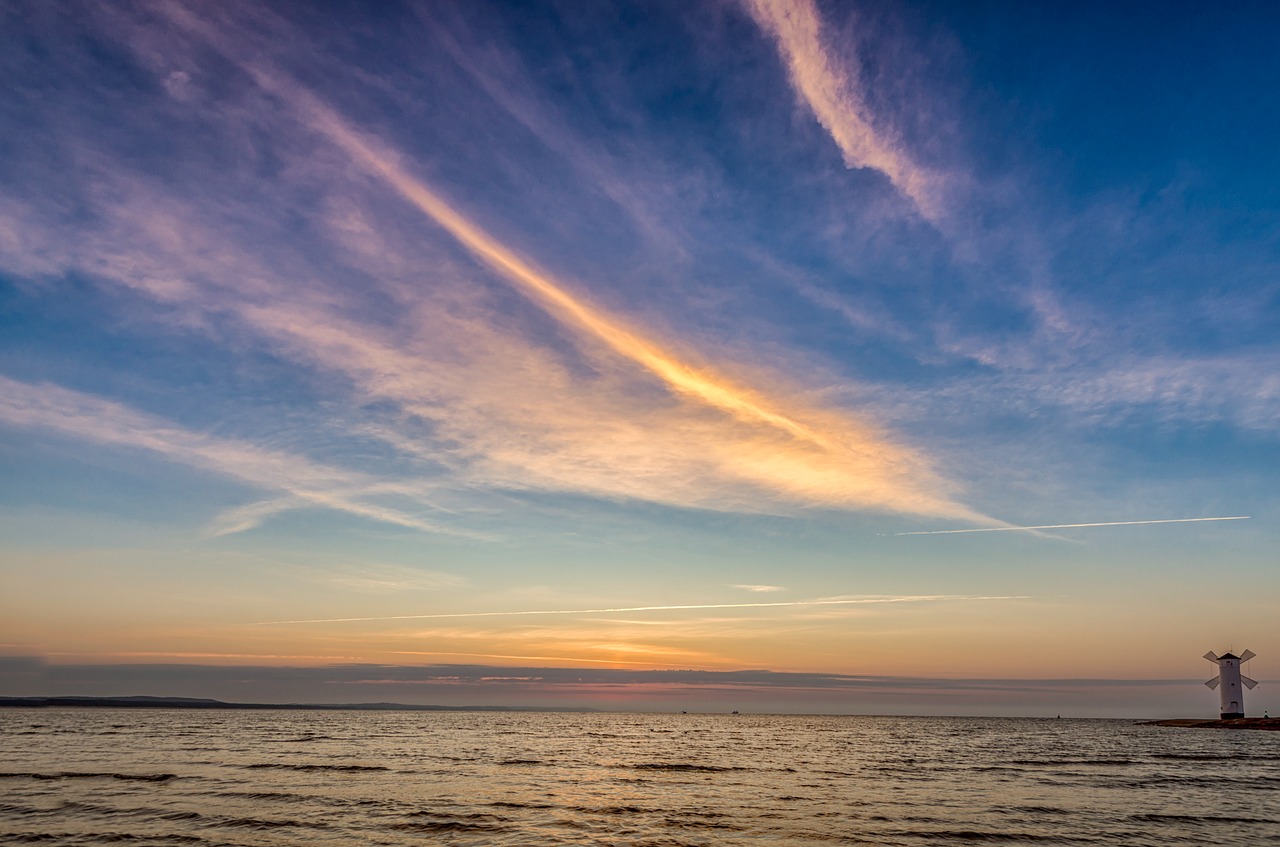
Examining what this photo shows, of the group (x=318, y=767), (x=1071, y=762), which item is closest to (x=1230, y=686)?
(x=1071, y=762)

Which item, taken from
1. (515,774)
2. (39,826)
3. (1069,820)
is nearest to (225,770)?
(515,774)

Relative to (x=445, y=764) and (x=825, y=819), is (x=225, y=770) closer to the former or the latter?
(x=445, y=764)

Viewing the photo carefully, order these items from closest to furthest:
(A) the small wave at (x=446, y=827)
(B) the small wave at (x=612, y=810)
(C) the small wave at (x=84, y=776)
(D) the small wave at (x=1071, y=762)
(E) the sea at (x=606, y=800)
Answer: (E) the sea at (x=606, y=800), (A) the small wave at (x=446, y=827), (B) the small wave at (x=612, y=810), (C) the small wave at (x=84, y=776), (D) the small wave at (x=1071, y=762)

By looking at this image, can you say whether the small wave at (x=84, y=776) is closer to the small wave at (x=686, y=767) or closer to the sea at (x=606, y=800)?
the sea at (x=606, y=800)

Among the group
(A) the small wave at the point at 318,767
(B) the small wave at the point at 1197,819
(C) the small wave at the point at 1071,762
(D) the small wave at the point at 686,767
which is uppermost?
(B) the small wave at the point at 1197,819

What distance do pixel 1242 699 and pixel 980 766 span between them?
145192mm

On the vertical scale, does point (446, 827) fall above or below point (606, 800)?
above

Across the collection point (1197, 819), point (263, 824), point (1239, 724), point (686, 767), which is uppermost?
point (263, 824)

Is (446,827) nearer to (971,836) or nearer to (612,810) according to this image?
(612,810)

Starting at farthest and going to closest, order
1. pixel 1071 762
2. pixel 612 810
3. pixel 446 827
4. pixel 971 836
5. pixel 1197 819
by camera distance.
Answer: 1. pixel 1071 762
2. pixel 612 810
3. pixel 1197 819
4. pixel 446 827
5. pixel 971 836

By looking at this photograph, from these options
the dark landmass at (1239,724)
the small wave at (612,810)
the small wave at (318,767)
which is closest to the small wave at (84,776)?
the small wave at (318,767)

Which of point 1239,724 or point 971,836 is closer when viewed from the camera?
point 971,836

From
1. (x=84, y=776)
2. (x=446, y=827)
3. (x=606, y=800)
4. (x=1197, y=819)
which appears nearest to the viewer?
(x=446, y=827)

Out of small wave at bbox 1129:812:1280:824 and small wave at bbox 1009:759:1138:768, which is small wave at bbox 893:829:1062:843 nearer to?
small wave at bbox 1129:812:1280:824
